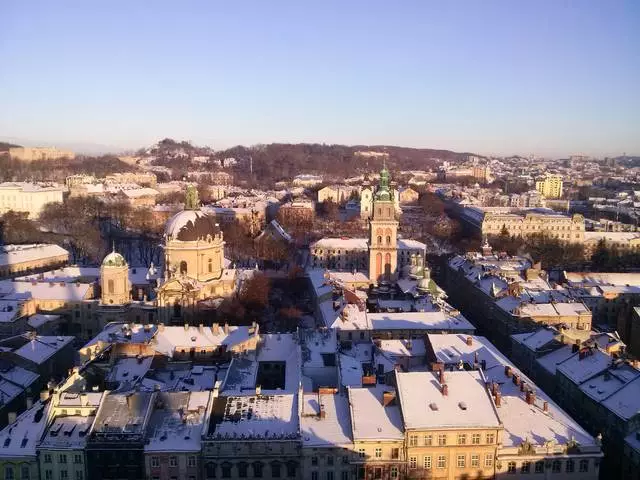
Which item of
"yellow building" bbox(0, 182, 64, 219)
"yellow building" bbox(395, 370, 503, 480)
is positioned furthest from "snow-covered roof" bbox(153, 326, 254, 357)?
"yellow building" bbox(0, 182, 64, 219)

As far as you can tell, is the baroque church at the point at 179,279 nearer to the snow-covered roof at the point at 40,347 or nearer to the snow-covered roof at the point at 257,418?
the snow-covered roof at the point at 40,347

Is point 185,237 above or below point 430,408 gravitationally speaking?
above

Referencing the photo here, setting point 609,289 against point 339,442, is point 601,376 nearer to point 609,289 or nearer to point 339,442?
point 339,442

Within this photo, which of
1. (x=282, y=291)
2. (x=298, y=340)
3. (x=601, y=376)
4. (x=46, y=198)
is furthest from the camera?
(x=46, y=198)

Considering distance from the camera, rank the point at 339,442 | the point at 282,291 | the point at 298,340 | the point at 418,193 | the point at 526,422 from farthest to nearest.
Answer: the point at 418,193 < the point at 282,291 < the point at 298,340 < the point at 526,422 < the point at 339,442

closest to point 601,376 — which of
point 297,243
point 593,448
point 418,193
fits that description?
point 593,448

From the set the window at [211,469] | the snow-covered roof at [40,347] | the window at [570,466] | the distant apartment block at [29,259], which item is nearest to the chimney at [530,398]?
the window at [570,466]
